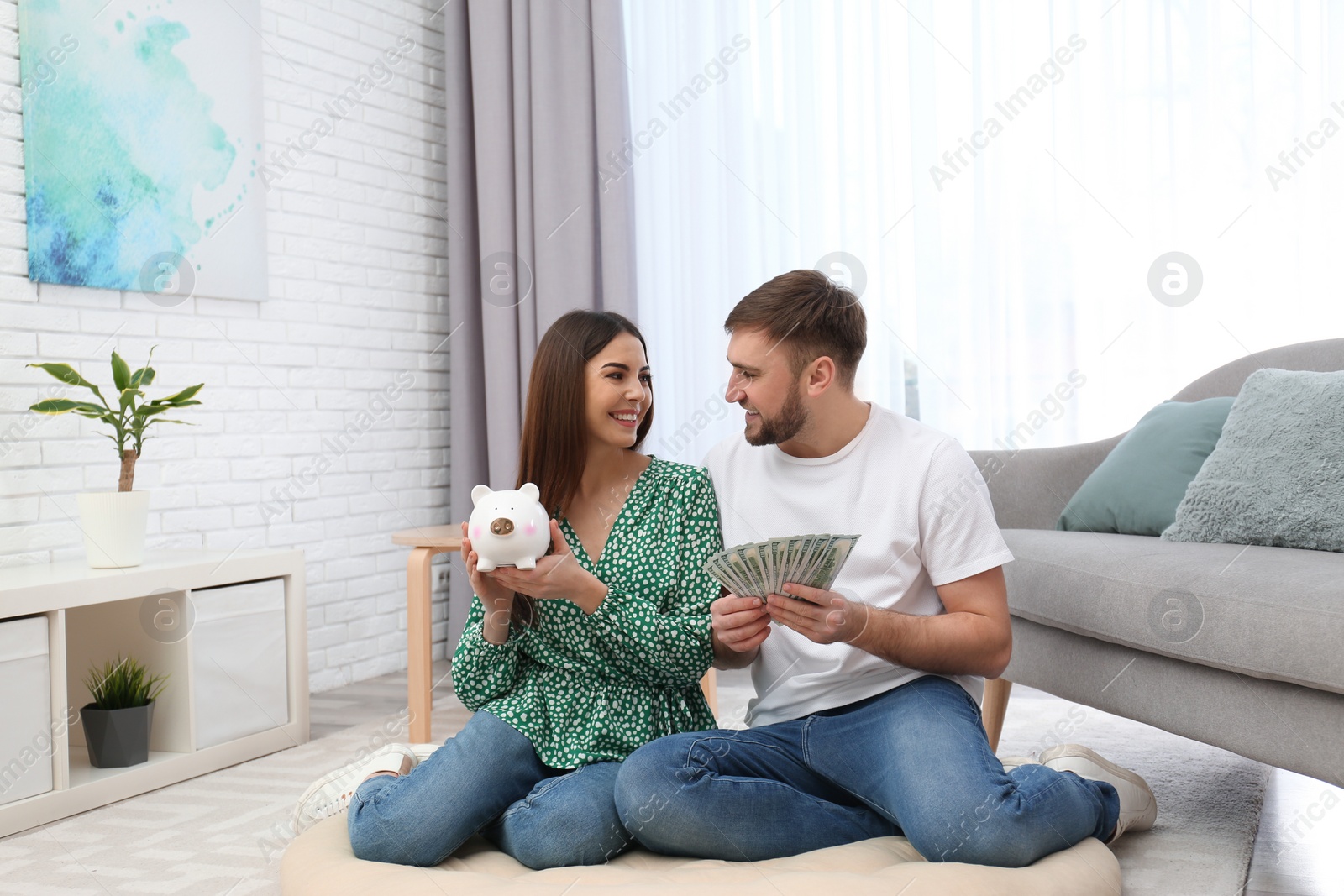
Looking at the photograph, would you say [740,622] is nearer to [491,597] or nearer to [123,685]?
[491,597]

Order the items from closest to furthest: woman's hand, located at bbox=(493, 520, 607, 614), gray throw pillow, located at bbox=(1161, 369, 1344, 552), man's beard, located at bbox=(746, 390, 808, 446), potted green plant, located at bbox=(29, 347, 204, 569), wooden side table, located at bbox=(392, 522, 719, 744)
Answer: woman's hand, located at bbox=(493, 520, 607, 614) < man's beard, located at bbox=(746, 390, 808, 446) < gray throw pillow, located at bbox=(1161, 369, 1344, 552) < potted green plant, located at bbox=(29, 347, 204, 569) < wooden side table, located at bbox=(392, 522, 719, 744)

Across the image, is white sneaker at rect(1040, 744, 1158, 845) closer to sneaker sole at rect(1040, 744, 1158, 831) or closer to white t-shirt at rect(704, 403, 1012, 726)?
sneaker sole at rect(1040, 744, 1158, 831)

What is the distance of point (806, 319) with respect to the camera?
1688 millimetres

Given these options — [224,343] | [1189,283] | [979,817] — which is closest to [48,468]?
[224,343]

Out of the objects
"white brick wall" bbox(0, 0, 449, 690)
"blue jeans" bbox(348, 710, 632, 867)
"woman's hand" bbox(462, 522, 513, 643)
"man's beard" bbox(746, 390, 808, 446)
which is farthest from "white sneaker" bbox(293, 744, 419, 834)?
"white brick wall" bbox(0, 0, 449, 690)

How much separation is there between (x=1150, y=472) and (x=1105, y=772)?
0.85m

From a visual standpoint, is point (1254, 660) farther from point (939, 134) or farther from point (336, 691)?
point (336, 691)

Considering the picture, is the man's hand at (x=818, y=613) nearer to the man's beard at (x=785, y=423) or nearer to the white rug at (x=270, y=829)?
the man's beard at (x=785, y=423)

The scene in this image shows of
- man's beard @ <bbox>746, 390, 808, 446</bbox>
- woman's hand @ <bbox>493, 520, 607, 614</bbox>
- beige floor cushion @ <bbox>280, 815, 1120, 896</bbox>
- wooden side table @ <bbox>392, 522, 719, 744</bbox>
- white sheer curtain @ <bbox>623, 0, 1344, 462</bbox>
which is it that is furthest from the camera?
white sheer curtain @ <bbox>623, 0, 1344, 462</bbox>

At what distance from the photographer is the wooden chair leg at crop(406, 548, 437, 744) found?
8.75 ft

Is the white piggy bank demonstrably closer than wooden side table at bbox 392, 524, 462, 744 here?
Yes

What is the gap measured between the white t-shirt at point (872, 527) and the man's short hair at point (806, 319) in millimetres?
117

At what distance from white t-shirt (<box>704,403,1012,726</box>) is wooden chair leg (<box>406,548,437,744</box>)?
118 cm

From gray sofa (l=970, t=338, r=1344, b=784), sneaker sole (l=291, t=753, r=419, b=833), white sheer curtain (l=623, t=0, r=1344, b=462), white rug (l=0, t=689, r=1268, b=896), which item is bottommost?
white rug (l=0, t=689, r=1268, b=896)
